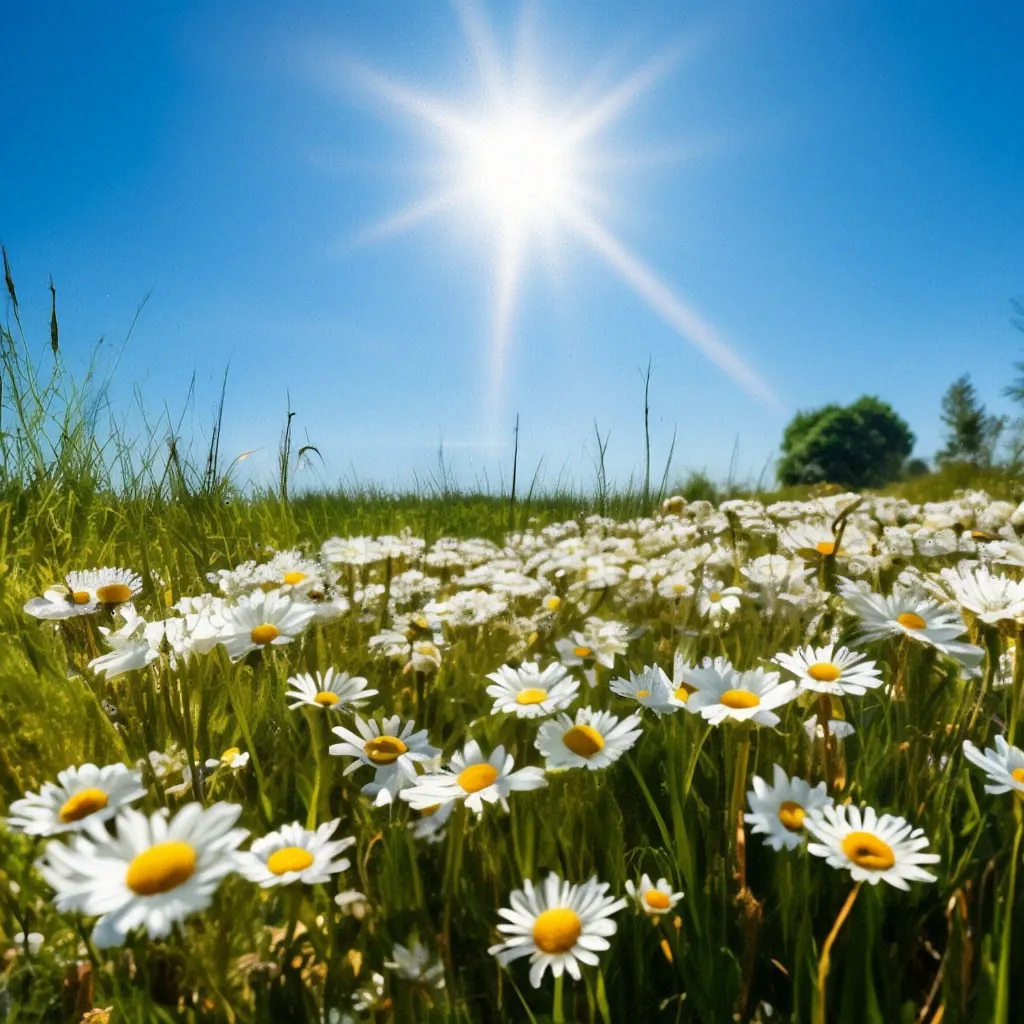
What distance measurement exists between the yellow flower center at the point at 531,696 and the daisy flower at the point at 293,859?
434 mm

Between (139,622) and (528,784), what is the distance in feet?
2.96

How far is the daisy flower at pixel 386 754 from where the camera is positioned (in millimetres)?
1172

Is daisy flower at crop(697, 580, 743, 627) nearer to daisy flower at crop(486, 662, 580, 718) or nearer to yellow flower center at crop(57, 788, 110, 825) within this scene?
daisy flower at crop(486, 662, 580, 718)

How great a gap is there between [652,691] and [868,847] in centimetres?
43

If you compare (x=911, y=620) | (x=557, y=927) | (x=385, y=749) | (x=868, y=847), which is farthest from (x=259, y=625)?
(x=911, y=620)

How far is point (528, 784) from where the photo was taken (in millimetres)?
1061

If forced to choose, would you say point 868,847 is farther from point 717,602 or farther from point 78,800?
point 717,602

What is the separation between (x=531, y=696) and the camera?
4.38ft

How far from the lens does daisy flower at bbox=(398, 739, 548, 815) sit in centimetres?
106

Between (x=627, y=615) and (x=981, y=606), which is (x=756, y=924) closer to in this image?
(x=981, y=606)

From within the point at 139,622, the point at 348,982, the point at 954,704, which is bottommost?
the point at 348,982

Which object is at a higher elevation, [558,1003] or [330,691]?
[330,691]

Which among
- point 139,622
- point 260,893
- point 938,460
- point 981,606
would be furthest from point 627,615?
point 938,460

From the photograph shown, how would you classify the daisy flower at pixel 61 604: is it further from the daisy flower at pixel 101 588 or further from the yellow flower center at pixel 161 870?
the yellow flower center at pixel 161 870
